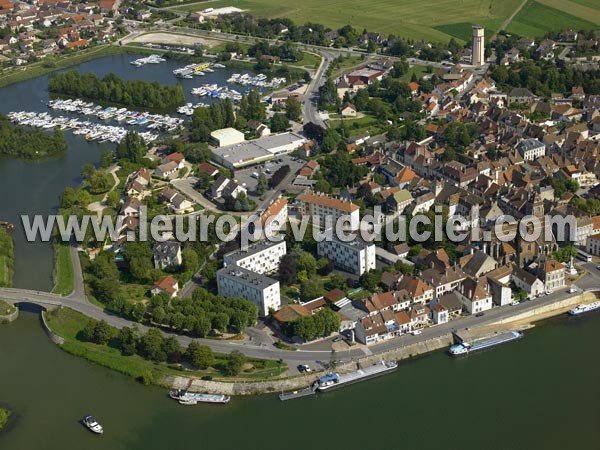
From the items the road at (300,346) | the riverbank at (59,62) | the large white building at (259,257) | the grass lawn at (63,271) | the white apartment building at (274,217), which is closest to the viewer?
the road at (300,346)

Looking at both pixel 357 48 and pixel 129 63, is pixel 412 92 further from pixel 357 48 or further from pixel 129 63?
pixel 129 63

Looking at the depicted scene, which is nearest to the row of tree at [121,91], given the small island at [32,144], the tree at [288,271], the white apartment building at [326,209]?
the small island at [32,144]

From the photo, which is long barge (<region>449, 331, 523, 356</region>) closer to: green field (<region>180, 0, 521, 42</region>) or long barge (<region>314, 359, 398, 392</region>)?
long barge (<region>314, 359, 398, 392</region>)

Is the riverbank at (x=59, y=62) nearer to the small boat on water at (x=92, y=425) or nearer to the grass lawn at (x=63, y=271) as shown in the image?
the grass lawn at (x=63, y=271)

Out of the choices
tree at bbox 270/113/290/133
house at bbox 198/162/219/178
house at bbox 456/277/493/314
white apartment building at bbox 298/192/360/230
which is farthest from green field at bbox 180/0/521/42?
house at bbox 456/277/493/314

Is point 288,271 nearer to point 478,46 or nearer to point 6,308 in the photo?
point 6,308

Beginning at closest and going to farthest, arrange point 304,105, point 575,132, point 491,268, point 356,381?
point 356,381 < point 491,268 < point 575,132 < point 304,105

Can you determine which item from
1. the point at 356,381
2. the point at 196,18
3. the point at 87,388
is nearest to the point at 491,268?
the point at 356,381

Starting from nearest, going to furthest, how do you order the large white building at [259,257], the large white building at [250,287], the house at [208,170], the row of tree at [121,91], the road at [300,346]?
the road at [300,346]
the large white building at [250,287]
the large white building at [259,257]
the house at [208,170]
the row of tree at [121,91]
